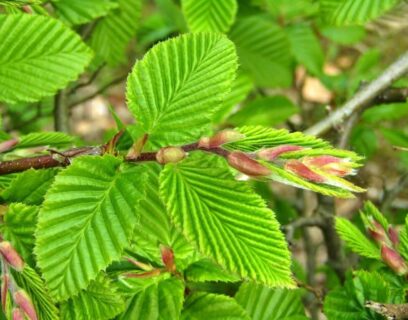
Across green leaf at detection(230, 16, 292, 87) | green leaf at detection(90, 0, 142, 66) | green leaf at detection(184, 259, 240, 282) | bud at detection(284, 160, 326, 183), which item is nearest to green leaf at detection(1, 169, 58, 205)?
green leaf at detection(184, 259, 240, 282)

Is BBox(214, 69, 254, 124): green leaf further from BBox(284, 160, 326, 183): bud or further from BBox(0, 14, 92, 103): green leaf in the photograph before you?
BBox(284, 160, 326, 183): bud

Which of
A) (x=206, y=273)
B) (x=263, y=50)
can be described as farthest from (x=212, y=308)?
(x=263, y=50)

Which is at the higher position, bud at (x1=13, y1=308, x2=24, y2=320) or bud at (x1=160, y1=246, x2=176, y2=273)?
bud at (x1=13, y1=308, x2=24, y2=320)

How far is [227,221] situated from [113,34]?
1.12 meters

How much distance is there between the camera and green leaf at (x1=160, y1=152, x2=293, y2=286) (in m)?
0.81

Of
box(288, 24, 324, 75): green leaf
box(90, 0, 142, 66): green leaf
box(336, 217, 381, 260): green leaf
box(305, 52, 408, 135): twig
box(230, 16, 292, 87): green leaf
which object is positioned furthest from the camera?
box(288, 24, 324, 75): green leaf

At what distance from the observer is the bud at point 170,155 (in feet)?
2.75

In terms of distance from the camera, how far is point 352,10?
146 cm

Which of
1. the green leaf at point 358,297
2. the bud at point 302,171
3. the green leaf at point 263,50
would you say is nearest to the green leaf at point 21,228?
the bud at point 302,171

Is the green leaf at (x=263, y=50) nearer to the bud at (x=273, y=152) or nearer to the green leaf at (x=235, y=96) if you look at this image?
the green leaf at (x=235, y=96)

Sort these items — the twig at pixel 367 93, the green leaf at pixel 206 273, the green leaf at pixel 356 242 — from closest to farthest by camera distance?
the green leaf at pixel 206 273 → the green leaf at pixel 356 242 → the twig at pixel 367 93

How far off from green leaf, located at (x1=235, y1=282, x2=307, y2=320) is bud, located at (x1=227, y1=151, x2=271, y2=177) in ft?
1.34

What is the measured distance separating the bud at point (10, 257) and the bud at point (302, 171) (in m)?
0.36

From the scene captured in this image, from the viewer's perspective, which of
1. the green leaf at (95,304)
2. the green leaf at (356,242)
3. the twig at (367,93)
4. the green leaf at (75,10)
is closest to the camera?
the green leaf at (95,304)
